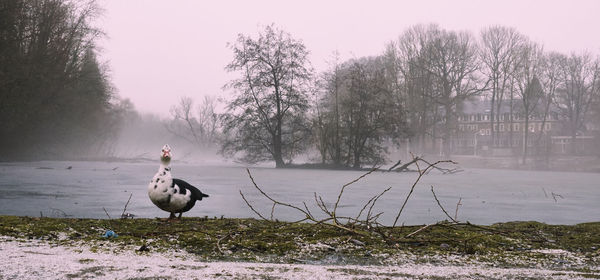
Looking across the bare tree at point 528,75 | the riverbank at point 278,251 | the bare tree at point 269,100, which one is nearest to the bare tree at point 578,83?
the bare tree at point 528,75

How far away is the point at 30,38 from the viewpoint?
3356 cm

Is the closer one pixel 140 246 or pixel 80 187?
pixel 140 246

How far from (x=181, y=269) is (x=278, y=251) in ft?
3.03

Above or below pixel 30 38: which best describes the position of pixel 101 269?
below

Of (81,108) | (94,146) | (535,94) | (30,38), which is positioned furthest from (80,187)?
(535,94)

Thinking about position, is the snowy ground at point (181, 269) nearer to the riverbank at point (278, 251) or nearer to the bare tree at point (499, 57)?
the riverbank at point (278, 251)

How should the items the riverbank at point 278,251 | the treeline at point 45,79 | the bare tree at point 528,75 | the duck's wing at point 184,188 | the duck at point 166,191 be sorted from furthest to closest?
the bare tree at point 528,75 → the treeline at point 45,79 → the duck's wing at point 184,188 → the duck at point 166,191 → the riverbank at point 278,251

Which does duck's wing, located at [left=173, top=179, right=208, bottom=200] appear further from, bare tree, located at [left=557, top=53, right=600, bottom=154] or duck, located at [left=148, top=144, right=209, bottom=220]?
bare tree, located at [left=557, top=53, right=600, bottom=154]

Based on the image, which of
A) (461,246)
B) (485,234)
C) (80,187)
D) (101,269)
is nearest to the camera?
(101,269)

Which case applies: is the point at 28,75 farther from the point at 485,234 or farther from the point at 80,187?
the point at 485,234

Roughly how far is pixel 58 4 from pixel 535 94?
4324 centimetres

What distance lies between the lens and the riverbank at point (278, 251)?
3348mm

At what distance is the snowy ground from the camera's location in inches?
125

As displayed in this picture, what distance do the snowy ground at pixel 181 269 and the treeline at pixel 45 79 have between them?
28.9 meters
